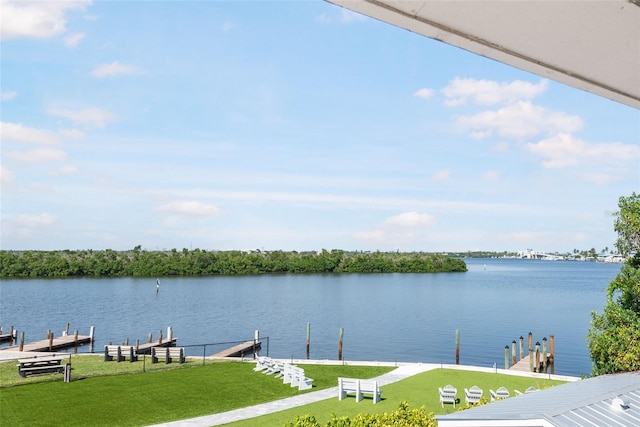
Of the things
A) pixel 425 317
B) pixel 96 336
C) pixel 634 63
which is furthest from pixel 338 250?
pixel 634 63

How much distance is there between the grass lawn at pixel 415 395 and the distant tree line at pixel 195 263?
89.7 metres

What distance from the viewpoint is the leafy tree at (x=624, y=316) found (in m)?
14.5

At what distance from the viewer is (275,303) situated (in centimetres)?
6344

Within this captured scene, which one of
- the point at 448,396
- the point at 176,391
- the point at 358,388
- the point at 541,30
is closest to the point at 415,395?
the point at 448,396

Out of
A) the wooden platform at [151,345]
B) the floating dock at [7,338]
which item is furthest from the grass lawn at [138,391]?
the floating dock at [7,338]

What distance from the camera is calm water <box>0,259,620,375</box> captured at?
125ft

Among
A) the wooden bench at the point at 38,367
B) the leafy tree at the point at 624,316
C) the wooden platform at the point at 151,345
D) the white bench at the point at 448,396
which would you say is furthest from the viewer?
the wooden platform at the point at 151,345

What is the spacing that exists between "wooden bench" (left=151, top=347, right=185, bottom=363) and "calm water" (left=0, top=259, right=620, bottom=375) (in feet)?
40.3

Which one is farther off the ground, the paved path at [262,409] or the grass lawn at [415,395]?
the grass lawn at [415,395]

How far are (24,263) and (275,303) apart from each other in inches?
2414

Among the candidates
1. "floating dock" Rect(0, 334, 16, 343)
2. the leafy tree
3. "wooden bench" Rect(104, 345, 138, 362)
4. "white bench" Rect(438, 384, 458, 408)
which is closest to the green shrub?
"white bench" Rect(438, 384, 458, 408)

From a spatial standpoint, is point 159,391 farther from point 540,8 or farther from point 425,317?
point 425,317

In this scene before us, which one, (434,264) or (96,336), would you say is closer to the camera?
(96,336)

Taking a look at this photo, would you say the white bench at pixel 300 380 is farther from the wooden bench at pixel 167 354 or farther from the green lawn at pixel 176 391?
the wooden bench at pixel 167 354
